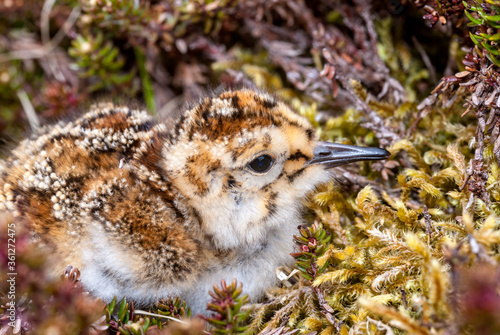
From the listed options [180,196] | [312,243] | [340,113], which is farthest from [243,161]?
[340,113]

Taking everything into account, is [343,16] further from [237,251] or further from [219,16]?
[237,251]

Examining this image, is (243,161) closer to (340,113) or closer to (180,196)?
(180,196)

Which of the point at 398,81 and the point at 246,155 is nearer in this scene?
the point at 246,155

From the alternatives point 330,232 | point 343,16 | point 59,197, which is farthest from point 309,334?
point 343,16

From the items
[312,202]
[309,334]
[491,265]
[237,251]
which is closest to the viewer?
[491,265]

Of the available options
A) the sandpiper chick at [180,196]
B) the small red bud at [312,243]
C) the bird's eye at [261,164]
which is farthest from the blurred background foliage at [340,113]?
the bird's eye at [261,164]

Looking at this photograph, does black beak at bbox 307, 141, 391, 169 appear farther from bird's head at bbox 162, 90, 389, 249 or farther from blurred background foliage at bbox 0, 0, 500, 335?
blurred background foliage at bbox 0, 0, 500, 335

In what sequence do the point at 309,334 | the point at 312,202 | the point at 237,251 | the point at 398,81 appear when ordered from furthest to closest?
the point at 398,81, the point at 312,202, the point at 237,251, the point at 309,334
